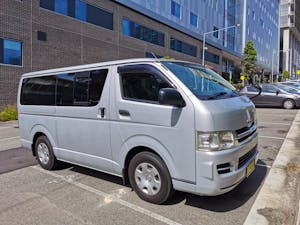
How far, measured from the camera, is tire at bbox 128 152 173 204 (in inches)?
138

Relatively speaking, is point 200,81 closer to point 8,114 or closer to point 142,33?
point 8,114

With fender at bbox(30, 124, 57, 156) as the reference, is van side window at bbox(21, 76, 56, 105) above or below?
above

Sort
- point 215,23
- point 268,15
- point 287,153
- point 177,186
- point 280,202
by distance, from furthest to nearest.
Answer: point 268,15 → point 215,23 → point 287,153 → point 280,202 → point 177,186

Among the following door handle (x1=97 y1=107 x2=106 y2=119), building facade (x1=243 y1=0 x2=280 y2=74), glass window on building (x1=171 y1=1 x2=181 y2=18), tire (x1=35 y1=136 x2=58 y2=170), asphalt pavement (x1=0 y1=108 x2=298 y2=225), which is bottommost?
asphalt pavement (x1=0 y1=108 x2=298 y2=225)

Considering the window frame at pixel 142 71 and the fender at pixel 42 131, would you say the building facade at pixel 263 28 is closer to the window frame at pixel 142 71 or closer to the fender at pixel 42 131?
the fender at pixel 42 131

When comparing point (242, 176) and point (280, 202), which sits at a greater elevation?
point (242, 176)

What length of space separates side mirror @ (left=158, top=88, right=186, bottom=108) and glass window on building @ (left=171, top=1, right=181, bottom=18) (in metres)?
31.2

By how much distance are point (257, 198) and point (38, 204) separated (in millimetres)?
3118

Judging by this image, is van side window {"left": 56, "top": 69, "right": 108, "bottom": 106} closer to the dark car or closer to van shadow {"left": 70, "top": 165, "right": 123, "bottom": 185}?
van shadow {"left": 70, "top": 165, "right": 123, "bottom": 185}

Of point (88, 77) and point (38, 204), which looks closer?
point (38, 204)

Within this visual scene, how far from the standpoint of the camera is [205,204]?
3676 mm

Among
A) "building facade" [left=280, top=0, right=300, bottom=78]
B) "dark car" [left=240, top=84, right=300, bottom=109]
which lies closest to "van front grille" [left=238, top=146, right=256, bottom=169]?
"dark car" [left=240, top=84, right=300, bottom=109]

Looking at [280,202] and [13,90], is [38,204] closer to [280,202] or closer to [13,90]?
[280,202]

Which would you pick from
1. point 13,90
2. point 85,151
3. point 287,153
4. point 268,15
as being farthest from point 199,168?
point 268,15
